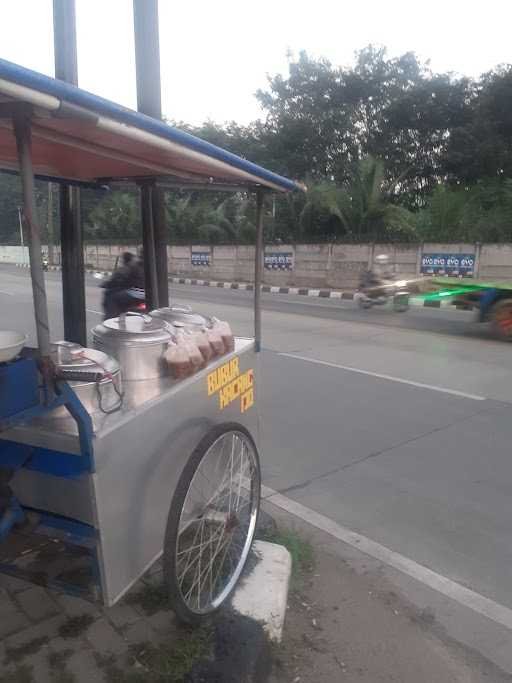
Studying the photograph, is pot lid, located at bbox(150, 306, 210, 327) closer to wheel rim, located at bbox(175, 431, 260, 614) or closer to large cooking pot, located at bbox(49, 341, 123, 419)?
wheel rim, located at bbox(175, 431, 260, 614)

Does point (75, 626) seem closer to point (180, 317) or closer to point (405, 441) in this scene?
point (180, 317)

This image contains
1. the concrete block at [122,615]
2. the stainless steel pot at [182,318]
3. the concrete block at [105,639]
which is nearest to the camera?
the concrete block at [105,639]

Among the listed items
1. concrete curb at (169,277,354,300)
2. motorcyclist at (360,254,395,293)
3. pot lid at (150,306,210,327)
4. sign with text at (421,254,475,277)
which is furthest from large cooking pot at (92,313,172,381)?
sign with text at (421,254,475,277)

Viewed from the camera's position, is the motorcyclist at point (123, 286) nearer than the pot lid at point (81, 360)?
No

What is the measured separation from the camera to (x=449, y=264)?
52.7ft

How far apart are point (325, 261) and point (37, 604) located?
17696 mm

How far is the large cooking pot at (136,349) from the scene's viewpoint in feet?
7.82

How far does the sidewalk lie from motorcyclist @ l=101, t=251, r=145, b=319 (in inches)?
153

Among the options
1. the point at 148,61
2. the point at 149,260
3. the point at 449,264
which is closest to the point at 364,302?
the point at 449,264

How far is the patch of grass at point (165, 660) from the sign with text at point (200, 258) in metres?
22.4

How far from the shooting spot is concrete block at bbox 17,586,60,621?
2.37 m

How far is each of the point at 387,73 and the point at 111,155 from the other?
26002mm

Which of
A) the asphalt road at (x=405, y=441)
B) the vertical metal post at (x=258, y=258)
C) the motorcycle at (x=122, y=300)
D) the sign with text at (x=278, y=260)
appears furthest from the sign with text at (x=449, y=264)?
the vertical metal post at (x=258, y=258)

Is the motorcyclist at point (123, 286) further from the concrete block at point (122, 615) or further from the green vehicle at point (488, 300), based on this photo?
the green vehicle at point (488, 300)
